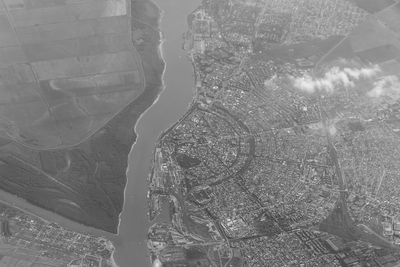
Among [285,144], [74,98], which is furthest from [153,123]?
[285,144]

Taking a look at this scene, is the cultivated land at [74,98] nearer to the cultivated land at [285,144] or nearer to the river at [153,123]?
the river at [153,123]

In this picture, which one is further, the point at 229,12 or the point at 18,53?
the point at 229,12

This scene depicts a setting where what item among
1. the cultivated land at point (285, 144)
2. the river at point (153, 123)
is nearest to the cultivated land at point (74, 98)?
the river at point (153, 123)

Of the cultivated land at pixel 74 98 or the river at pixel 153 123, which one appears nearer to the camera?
the river at pixel 153 123

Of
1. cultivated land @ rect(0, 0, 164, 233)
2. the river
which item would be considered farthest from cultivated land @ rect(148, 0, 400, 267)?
cultivated land @ rect(0, 0, 164, 233)

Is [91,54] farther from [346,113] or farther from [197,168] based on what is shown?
[346,113]

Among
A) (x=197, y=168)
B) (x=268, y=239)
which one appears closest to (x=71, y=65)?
(x=197, y=168)

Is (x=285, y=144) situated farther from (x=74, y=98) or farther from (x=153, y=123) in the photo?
(x=74, y=98)
